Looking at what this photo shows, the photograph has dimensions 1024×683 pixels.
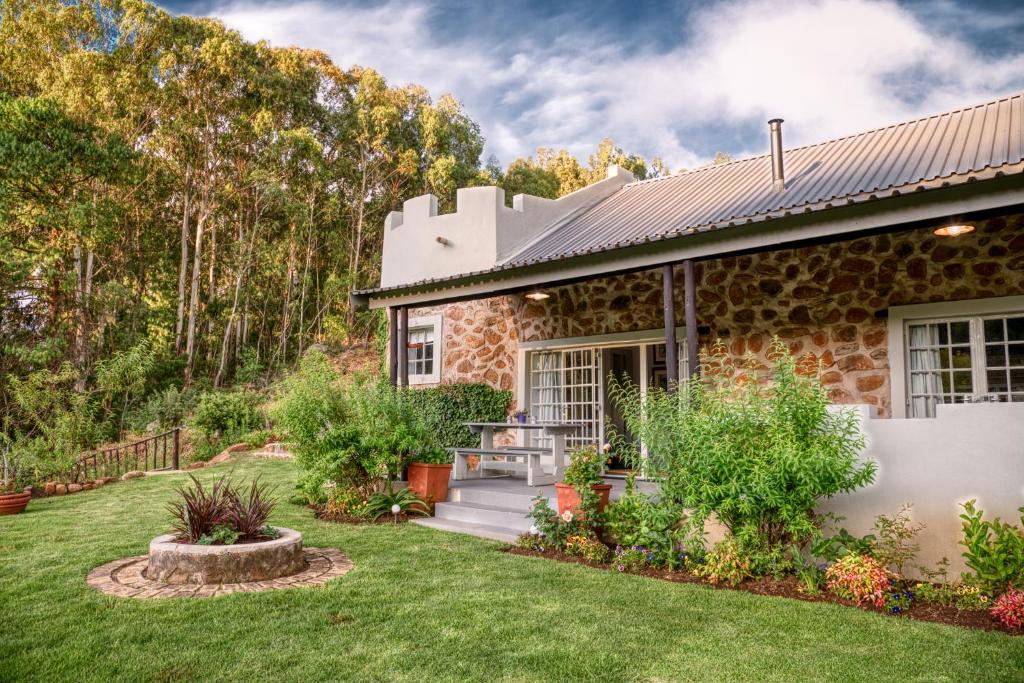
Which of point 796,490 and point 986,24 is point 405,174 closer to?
point 986,24

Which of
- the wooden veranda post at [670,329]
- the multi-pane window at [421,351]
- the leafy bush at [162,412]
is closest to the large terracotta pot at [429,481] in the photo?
the wooden veranda post at [670,329]

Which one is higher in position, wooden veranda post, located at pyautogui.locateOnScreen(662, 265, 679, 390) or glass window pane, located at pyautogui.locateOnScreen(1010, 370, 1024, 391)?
wooden veranda post, located at pyautogui.locateOnScreen(662, 265, 679, 390)

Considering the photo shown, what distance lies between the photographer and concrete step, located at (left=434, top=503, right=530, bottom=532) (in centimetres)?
671

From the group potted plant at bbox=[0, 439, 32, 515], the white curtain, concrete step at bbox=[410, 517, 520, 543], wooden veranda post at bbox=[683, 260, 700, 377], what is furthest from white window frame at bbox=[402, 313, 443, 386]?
the white curtain

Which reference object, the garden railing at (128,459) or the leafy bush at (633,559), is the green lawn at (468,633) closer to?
the leafy bush at (633,559)

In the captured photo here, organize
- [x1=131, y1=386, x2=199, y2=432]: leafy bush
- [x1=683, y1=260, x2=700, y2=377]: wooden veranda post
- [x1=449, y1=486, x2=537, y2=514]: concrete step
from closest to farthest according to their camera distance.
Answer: [x1=683, y1=260, x2=700, y2=377]: wooden veranda post, [x1=449, y1=486, x2=537, y2=514]: concrete step, [x1=131, y1=386, x2=199, y2=432]: leafy bush

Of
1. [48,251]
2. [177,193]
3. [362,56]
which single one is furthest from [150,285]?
[362,56]

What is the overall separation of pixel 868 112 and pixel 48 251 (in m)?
17.4

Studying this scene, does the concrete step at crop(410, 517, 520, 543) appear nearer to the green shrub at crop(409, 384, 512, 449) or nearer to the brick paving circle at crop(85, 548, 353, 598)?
the brick paving circle at crop(85, 548, 353, 598)

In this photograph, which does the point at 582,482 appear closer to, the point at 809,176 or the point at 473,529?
the point at 473,529

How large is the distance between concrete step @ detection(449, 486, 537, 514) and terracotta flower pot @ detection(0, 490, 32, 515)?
4884mm

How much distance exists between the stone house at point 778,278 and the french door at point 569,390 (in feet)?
0.10

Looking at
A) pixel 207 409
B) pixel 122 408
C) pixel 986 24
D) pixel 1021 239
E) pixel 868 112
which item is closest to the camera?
pixel 1021 239

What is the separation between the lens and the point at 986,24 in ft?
34.3
